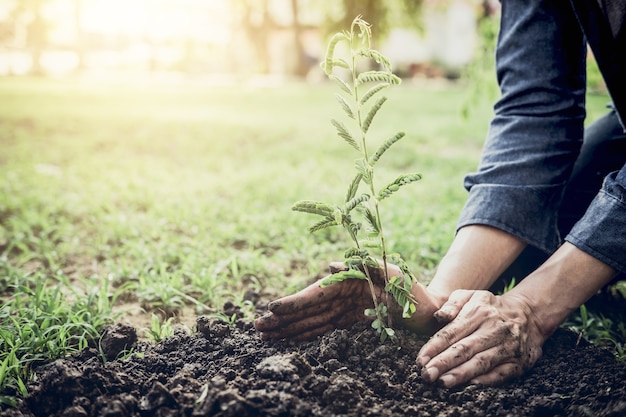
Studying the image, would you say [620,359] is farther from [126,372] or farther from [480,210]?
[126,372]

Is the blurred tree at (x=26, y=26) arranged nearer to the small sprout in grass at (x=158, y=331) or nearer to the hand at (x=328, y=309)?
the small sprout in grass at (x=158, y=331)

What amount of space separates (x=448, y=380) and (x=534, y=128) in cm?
102

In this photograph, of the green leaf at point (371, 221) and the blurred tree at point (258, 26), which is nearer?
the green leaf at point (371, 221)

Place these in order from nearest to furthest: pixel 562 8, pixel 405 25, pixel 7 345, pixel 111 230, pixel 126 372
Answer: pixel 126 372 → pixel 7 345 → pixel 562 8 → pixel 111 230 → pixel 405 25

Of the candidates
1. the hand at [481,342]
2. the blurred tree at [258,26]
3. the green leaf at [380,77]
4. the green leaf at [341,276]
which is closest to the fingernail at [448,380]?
the hand at [481,342]

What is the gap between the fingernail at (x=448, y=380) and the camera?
1569mm

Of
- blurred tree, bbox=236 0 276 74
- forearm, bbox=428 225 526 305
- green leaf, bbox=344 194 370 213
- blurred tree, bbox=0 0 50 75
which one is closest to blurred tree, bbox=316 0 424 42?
blurred tree, bbox=236 0 276 74

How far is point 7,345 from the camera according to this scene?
195cm

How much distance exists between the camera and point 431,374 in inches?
61.7

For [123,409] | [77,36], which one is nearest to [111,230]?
[123,409]

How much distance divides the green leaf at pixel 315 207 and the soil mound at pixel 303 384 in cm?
36

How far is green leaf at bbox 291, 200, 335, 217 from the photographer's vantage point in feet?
5.26

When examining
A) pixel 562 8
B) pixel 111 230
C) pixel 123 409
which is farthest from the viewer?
pixel 111 230

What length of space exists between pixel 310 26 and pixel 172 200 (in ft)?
72.3
